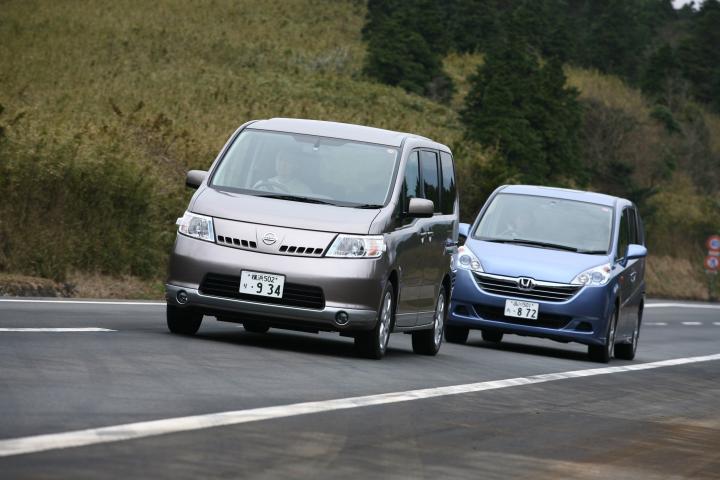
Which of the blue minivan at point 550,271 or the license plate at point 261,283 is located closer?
the license plate at point 261,283

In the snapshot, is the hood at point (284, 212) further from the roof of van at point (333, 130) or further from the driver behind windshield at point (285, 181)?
the roof of van at point (333, 130)

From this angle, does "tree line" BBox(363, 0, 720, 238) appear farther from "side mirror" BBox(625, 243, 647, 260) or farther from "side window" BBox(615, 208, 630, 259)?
"side mirror" BBox(625, 243, 647, 260)

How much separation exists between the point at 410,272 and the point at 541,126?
146 ft

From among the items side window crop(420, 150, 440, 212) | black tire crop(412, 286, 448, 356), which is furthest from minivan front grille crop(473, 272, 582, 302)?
side window crop(420, 150, 440, 212)

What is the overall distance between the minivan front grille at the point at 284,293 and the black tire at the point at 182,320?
73 centimetres

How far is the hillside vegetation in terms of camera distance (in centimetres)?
2225

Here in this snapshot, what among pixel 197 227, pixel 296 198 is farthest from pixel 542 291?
pixel 197 227

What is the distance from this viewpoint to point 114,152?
23.8 metres

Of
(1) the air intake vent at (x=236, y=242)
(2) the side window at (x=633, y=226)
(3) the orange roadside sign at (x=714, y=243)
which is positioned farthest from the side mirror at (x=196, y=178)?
(3) the orange roadside sign at (x=714, y=243)

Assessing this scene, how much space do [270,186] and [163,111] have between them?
24164 millimetres

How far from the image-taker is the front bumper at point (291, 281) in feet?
43.0

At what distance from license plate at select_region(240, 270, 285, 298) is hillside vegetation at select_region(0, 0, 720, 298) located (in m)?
8.45

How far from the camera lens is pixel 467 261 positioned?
61.4 ft

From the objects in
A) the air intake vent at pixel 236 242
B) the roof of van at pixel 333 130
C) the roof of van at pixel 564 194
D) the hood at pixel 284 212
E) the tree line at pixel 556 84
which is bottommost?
the air intake vent at pixel 236 242
